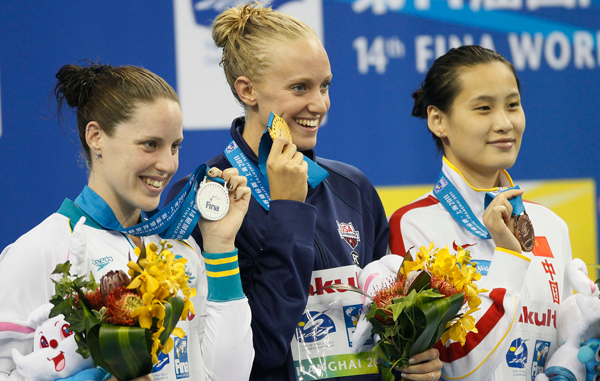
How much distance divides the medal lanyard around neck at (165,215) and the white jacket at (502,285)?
748 mm

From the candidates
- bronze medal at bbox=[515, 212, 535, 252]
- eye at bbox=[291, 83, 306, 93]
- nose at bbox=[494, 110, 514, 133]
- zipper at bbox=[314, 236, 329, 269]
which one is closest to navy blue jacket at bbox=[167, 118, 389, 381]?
zipper at bbox=[314, 236, 329, 269]

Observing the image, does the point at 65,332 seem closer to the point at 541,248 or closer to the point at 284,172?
the point at 284,172

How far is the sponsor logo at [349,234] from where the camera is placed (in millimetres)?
2074

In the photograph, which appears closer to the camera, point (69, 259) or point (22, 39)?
point (69, 259)

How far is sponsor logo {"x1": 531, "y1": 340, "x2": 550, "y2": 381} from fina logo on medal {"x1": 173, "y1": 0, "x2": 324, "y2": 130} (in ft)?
5.70

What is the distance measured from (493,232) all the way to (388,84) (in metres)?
1.57

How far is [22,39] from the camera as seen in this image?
3.06 meters

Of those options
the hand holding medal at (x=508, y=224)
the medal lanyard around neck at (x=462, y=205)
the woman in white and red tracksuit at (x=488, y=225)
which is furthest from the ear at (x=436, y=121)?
the hand holding medal at (x=508, y=224)

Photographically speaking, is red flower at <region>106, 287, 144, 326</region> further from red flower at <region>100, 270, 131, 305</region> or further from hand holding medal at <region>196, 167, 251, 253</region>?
hand holding medal at <region>196, 167, 251, 253</region>

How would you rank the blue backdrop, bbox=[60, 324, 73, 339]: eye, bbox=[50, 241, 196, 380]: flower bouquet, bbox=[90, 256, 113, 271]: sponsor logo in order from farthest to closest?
the blue backdrop < bbox=[90, 256, 113, 271]: sponsor logo < bbox=[60, 324, 73, 339]: eye < bbox=[50, 241, 196, 380]: flower bouquet

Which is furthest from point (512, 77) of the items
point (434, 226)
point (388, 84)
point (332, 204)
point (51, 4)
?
point (51, 4)

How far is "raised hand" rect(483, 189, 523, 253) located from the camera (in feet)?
6.82

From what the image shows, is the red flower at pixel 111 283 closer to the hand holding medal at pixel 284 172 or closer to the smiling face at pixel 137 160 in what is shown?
the smiling face at pixel 137 160

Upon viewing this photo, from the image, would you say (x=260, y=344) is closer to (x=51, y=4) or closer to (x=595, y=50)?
(x=51, y=4)
